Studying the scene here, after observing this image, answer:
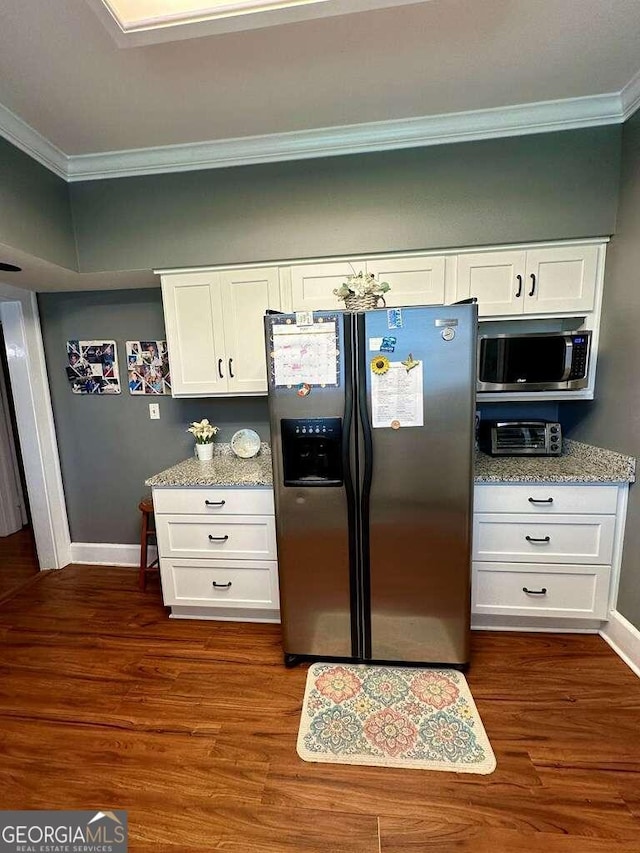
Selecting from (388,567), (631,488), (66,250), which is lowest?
(388,567)

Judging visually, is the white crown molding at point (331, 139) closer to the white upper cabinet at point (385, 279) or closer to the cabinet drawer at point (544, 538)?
the white upper cabinet at point (385, 279)

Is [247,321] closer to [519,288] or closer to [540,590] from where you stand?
[519,288]

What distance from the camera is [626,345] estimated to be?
6.07 ft

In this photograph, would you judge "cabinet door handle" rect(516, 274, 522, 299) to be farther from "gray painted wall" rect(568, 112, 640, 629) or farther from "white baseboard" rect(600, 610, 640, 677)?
Result: "white baseboard" rect(600, 610, 640, 677)

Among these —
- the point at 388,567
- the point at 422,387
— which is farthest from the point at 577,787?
the point at 422,387

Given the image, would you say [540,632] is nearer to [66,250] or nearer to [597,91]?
[597,91]

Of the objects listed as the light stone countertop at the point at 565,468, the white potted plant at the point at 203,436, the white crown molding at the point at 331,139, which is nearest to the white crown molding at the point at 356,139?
the white crown molding at the point at 331,139

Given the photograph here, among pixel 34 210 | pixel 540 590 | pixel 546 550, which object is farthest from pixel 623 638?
pixel 34 210

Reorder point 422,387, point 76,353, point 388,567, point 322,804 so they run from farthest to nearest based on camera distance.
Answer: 1. point 76,353
2. point 388,567
3. point 422,387
4. point 322,804

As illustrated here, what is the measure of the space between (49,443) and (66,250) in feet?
4.88

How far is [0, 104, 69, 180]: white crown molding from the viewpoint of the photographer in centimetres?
181

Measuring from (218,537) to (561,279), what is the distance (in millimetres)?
2443

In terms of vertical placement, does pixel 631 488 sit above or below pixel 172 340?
below

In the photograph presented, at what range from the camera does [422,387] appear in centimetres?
163
